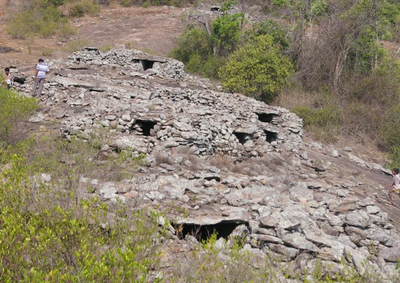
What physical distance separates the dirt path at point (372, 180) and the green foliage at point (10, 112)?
8211mm

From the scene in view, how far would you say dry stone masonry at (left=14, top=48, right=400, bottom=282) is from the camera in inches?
179

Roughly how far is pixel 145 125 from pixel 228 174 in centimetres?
283

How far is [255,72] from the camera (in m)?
14.7

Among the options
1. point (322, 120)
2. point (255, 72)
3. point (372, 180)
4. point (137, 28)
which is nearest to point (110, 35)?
point (137, 28)

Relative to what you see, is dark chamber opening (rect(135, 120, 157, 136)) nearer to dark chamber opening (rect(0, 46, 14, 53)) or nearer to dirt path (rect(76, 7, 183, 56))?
dirt path (rect(76, 7, 183, 56))

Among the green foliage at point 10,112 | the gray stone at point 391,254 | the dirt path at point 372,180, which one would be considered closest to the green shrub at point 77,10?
the green foliage at point 10,112

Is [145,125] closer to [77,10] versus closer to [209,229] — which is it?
[209,229]

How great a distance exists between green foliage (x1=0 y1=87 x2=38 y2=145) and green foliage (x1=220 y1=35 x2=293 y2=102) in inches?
382

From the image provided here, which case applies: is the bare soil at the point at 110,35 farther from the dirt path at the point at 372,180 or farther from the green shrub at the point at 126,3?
the dirt path at the point at 372,180

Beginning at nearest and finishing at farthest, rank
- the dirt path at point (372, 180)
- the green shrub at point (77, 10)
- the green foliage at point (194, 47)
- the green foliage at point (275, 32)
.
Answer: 1. the dirt path at point (372, 180)
2. the green foliage at point (275, 32)
3. the green foliage at point (194, 47)
4. the green shrub at point (77, 10)

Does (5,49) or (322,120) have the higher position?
(5,49)

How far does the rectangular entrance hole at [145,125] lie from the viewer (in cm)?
830

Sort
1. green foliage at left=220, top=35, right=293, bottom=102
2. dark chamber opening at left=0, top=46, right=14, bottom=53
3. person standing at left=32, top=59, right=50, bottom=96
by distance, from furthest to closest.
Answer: dark chamber opening at left=0, top=46, right=14, bottom=53 → green foliage at left=220, top=35, right=293, bottom=102 → person standing at left=32, top=59, right=50, bottom=96

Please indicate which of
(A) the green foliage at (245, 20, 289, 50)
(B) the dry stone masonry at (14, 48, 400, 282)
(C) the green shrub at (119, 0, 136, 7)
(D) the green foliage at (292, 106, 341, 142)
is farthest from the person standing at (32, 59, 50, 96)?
(C) the green shrub at (119, 0, 136, 7)
